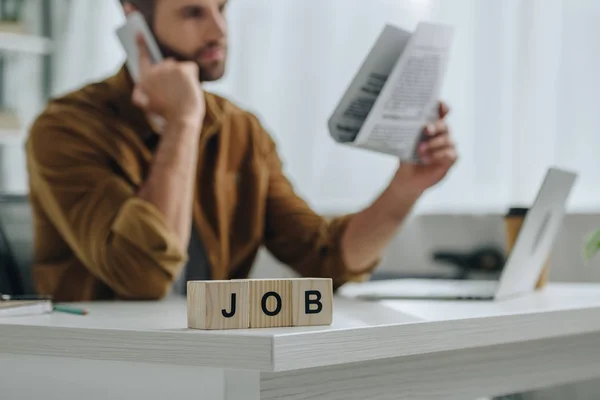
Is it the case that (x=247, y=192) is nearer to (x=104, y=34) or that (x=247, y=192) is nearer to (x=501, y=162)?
(x=501, y=162)

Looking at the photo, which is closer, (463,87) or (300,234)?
(300,234)

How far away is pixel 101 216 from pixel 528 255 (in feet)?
2.09

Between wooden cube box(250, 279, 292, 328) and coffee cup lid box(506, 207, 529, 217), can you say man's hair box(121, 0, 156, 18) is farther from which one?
wooden cube box(250, 279, 292, 328)

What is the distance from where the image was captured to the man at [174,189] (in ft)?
4.50

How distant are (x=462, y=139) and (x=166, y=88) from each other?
1.09 m

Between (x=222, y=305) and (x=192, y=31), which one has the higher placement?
(x=192, y=31)

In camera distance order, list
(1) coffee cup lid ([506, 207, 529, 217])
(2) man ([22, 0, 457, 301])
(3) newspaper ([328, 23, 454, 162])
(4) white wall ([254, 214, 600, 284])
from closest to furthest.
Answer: (3) newspaper ([328, 23, 454, 162]), (2) man ([22, 0, 457, 301]), (1) coffee cup lid ([506, 207, 529, 217]), (4) white wall ([254, 214, 600, 284])

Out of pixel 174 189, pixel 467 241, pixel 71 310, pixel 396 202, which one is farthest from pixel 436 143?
pixel 467 241

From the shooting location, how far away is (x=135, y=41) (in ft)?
5.16

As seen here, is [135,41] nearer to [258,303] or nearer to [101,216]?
[101,216]

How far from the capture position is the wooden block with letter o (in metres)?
0.76

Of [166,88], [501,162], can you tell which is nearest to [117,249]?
[166,88]

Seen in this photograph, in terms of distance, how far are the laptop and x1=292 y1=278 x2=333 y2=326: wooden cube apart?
489mm

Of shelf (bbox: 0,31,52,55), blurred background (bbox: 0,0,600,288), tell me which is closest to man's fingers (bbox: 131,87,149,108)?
blurred background (bbox: 0,0,600,288)
